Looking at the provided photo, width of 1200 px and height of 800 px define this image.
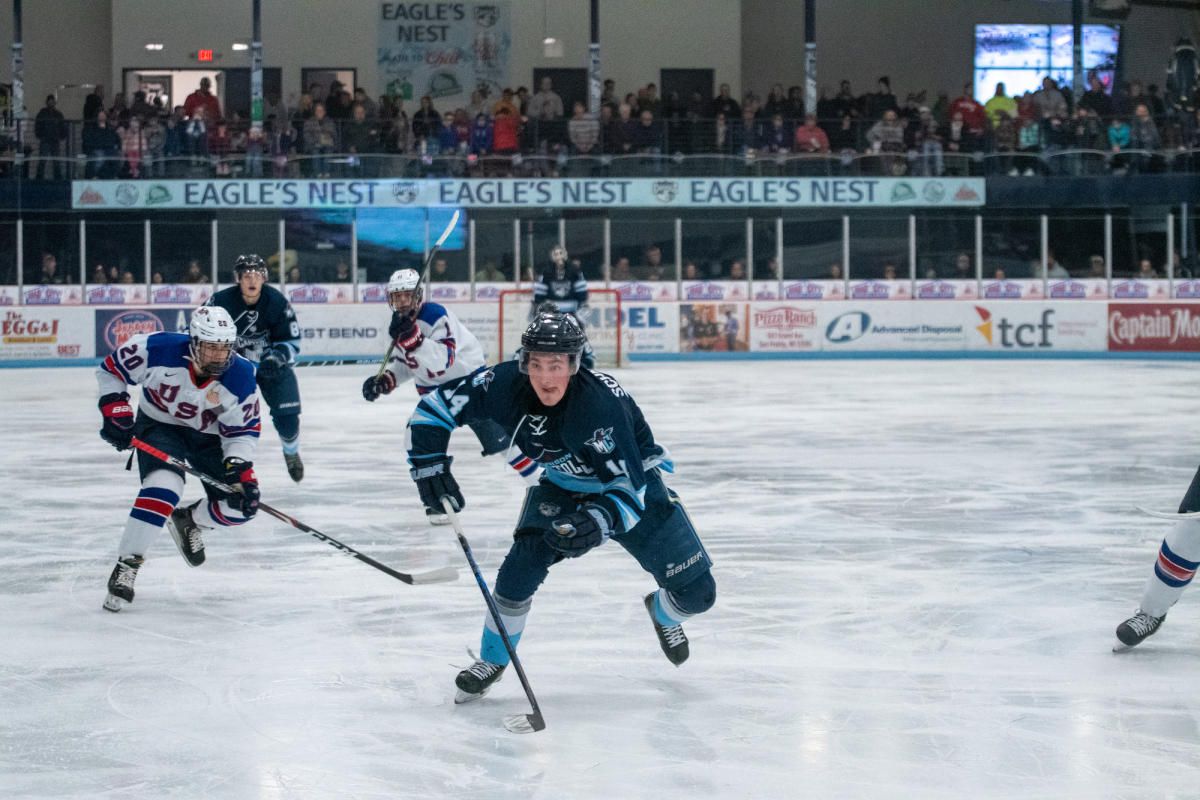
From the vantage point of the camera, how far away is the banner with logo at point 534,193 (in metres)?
21.0

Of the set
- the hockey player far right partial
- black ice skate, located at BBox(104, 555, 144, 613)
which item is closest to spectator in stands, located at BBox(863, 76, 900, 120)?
the hockey player far right partial

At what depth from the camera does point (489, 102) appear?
22.6 m

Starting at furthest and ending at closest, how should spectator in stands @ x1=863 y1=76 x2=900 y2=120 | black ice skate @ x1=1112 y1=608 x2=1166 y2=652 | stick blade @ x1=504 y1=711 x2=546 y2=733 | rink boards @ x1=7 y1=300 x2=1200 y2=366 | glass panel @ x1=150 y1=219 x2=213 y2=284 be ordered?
spectator in stands @ x1=863 y1=76 x2=900 y2=120, rink boards @ x1=7 y1=300 x2=1200 y2=366, glass panel @ x1=150 y1=219 x2=213 y2=284, black ice skate @ x1=1112 y1=608 x2=1166 y2=652, stick blade @ x1=504 y1=711 x2=546 y2=733

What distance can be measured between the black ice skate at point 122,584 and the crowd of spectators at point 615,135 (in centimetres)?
1621

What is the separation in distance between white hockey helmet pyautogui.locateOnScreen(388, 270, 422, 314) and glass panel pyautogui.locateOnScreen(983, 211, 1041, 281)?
1374 centimetres

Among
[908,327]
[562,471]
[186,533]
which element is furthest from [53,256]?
[562,471]

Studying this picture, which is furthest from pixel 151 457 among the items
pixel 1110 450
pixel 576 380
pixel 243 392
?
pixel 1110 450

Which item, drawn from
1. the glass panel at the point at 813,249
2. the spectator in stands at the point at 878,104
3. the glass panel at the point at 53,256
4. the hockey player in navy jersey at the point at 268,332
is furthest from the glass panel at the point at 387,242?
the hockey player in navy jersey at the point at 268,332

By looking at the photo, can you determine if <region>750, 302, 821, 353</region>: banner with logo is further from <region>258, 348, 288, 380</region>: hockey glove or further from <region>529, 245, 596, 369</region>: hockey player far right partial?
<region>258, 348, 288, 380</region>: hockey glove

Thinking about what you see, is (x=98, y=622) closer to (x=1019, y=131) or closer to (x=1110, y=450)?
(x=1110, y=450)

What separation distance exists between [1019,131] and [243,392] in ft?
60.0

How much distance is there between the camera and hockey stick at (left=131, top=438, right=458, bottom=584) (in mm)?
5188

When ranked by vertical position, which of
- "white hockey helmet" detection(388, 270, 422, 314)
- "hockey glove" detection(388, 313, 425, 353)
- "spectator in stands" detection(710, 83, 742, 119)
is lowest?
"hockey glove" detection(388, 313, 425, 353)

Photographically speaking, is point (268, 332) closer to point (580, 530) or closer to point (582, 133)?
point (580, 530)
